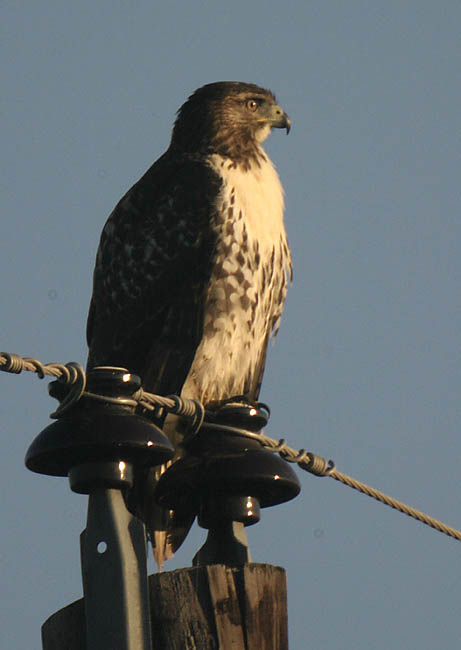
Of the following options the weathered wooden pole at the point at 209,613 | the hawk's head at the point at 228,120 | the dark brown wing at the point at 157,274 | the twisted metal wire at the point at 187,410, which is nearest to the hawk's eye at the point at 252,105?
the hawk's head at the point at 228,120

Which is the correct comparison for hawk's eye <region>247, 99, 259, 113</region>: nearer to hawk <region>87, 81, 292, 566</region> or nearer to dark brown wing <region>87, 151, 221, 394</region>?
hawk <region>87, 81, 292, 566</region>

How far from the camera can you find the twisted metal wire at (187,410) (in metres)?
3.25

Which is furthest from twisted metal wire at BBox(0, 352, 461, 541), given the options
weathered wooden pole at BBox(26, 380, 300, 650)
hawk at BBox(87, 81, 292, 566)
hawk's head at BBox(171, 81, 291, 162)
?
hawk's head at BBox(171, 81, 291, 162)

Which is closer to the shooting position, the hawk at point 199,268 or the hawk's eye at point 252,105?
the hawk at point 199,268

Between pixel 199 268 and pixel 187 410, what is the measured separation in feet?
9.30

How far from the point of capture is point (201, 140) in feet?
24.7

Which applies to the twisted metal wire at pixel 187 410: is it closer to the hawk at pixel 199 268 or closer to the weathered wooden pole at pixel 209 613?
the weathered wooden pole at pixel 209 613

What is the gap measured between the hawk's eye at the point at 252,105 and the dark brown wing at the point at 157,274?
2.19ft

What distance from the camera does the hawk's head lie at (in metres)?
7.44

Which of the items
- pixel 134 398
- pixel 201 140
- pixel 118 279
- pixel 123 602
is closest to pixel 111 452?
pixel 134 398

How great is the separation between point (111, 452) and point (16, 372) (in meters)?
0.48

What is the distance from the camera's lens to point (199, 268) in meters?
6.77

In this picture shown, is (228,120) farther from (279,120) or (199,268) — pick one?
(199,268)

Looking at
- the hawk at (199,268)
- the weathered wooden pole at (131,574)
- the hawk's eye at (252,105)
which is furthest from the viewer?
the hawk's eye at (252,105)
